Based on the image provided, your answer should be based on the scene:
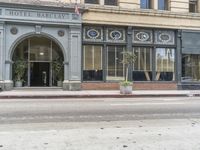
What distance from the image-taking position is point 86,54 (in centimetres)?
2739

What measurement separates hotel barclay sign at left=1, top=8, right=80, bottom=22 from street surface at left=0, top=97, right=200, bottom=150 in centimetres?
1337

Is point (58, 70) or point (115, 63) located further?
point (115, 63)

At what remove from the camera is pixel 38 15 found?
84.6 ft

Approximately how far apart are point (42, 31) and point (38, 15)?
1.24 meters

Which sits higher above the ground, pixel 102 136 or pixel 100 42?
pixel 100 42

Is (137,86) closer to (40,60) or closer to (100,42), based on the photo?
(100,42)

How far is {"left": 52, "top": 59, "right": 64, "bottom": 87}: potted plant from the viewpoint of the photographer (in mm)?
27359

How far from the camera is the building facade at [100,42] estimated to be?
2578 centimetres

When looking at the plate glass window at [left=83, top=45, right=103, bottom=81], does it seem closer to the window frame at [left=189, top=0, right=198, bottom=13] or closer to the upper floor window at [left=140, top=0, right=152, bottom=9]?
the upper floor window at [left=140, top=0, right=152, bottom=9]

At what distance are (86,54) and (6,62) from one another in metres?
6.12

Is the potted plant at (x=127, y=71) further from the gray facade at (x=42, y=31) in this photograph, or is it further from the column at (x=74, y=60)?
the gray facade at (x=42, y=31)

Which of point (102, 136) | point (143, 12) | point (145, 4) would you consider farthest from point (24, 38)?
point (102, 136)

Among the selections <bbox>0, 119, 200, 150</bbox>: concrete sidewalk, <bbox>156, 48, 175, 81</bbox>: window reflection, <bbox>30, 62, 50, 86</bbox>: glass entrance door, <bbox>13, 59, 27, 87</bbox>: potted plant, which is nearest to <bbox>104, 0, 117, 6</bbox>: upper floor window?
<bbox>156, 48, 175, 81</bbox>: window reflection

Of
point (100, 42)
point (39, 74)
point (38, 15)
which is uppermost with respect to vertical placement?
point (38, 15)
